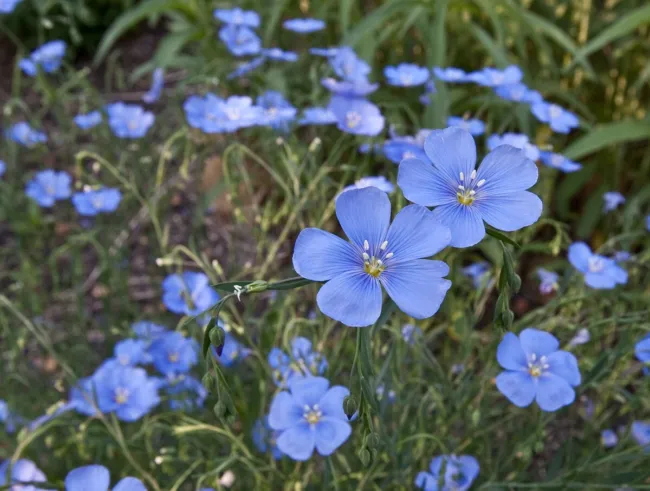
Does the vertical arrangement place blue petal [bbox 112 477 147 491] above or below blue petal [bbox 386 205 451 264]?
below

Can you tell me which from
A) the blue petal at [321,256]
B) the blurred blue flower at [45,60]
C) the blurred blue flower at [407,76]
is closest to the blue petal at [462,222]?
the blue petal at [321,256]

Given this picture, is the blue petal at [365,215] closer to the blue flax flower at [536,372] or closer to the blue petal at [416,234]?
the blue petal at [416,234]

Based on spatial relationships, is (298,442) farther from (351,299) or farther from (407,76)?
(407,76)

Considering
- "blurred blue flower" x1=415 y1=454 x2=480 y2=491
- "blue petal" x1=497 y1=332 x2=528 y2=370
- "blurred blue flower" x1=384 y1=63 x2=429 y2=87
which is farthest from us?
"blurred blue flower" x1=384 y1=63 x2=429 y2=87

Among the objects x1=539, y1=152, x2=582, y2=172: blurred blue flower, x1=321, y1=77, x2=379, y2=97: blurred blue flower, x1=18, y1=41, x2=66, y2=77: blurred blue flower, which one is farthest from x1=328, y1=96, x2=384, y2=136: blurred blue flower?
x1=18, y1=41, x2=66, y2=77: blurred blue flower

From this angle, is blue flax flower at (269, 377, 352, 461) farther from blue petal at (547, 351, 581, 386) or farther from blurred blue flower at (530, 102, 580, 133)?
blurred blue flower at (530, 102, 580, 133)

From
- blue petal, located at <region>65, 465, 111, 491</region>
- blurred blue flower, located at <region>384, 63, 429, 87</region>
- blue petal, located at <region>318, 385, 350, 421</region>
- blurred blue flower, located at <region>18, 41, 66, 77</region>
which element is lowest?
blue petal, located at <region>318, 385, 350, 421</region>

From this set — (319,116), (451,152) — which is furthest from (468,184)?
(319,116)

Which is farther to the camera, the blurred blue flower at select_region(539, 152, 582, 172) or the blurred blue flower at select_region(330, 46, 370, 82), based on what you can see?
the blurred blue flower at select_region(330, 46, 370, 82)
